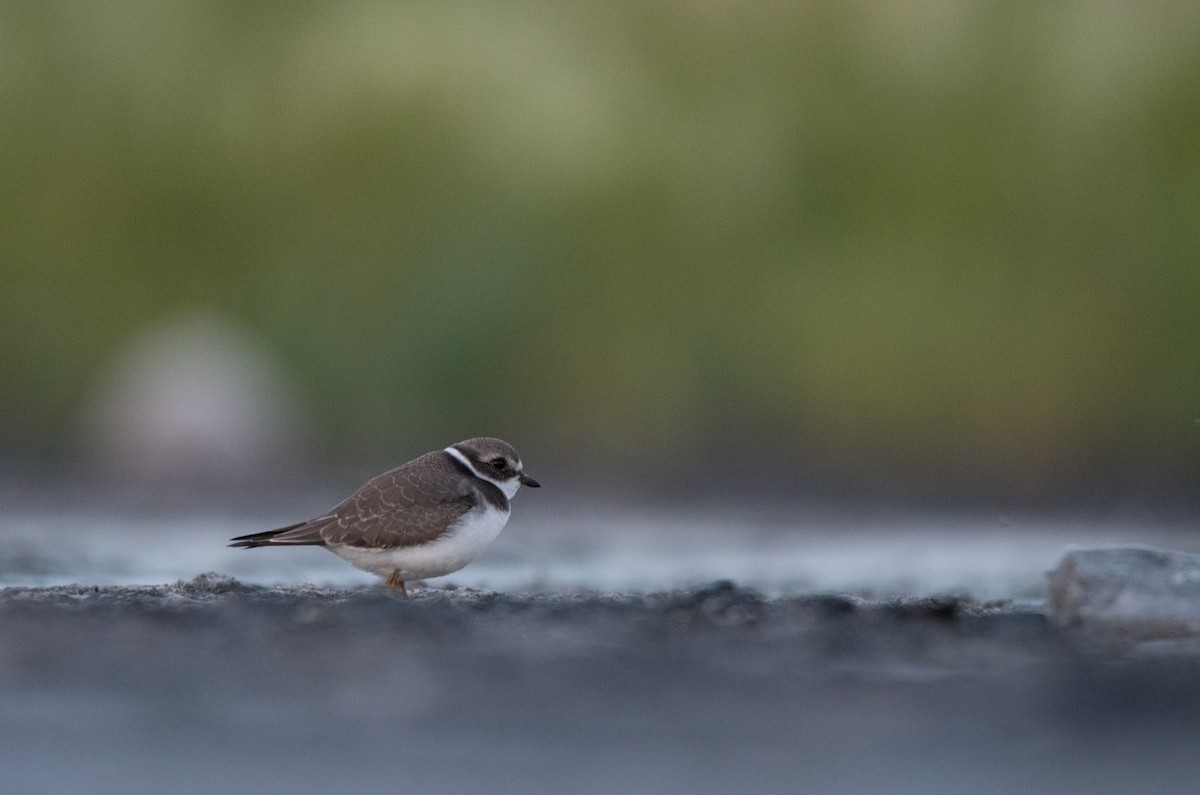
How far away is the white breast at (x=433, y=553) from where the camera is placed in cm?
719

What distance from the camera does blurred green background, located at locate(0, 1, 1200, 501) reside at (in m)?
12.8

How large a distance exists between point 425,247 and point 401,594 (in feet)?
23.1

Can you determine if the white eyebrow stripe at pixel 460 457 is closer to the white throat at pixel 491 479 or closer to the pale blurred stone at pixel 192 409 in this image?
the white throat at pixel 491 479

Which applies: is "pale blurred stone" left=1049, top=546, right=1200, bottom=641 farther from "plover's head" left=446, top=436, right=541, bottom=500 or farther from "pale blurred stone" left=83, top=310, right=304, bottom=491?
"pale blurred stone" left=83, top=310, right=304, bottom=491

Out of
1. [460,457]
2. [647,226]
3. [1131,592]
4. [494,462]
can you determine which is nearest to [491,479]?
[494,462]

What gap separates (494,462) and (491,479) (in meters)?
0.08

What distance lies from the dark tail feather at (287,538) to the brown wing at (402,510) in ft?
0.09

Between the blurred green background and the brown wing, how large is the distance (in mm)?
4626

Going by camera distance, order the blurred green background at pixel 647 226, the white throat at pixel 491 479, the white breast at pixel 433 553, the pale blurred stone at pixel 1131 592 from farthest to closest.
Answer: the blurred green background at pixel 647 226 → the white throat at pixel 491 479 → the white breast at pixel 433 553 → the pale blurred stone at pixel 1131 592

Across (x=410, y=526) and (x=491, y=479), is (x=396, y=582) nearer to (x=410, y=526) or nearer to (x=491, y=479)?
(x=410, y=526)

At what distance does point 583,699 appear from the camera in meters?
5.10

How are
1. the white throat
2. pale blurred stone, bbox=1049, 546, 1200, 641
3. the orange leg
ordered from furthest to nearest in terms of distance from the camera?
the white throat < the orange leg < pale blurred stone, bbox=1049, 546, 1200, 641

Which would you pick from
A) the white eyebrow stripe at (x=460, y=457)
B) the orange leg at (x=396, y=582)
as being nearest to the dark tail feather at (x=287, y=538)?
the orange leg at (x=396, y=582)

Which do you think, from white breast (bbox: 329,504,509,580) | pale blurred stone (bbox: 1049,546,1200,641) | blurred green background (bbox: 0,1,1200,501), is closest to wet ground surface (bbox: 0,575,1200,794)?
pale blurred stone (bbox: 1049,546,1200,641)
